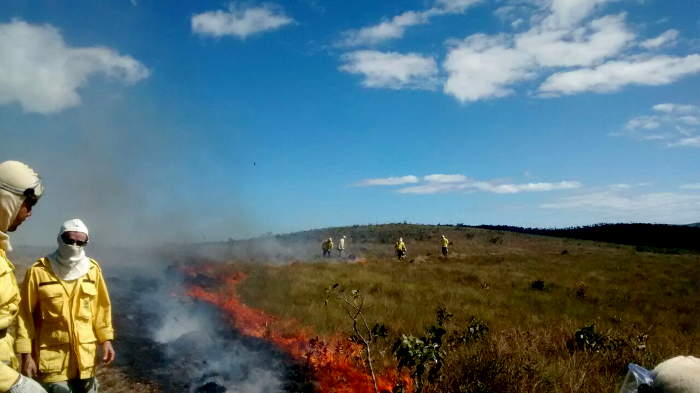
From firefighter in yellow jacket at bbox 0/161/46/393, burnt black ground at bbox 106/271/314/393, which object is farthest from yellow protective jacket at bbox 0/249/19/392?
burnt black ground at bbox 106/271/314/393

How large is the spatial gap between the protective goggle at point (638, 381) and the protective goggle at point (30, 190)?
3.75 m

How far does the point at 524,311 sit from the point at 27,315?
10972 millimetres

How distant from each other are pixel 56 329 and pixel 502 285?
15115mm

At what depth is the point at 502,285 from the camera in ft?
51.7

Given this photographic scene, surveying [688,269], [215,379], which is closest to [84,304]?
[215,379]

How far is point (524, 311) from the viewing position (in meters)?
11.1

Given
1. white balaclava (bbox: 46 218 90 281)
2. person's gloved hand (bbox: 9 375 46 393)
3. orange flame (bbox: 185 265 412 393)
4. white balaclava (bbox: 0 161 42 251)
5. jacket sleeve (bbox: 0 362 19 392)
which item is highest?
white balaclava (bbox: 0 161 42 251)

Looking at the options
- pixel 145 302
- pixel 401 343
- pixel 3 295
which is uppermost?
pixel 3 295

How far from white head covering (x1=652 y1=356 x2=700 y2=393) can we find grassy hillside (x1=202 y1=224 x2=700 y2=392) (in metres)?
2.96

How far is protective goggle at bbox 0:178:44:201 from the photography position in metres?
2.56

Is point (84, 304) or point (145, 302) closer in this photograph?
point (84, 304)

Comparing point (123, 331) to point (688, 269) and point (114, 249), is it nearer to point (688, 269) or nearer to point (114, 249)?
point (688, 269)

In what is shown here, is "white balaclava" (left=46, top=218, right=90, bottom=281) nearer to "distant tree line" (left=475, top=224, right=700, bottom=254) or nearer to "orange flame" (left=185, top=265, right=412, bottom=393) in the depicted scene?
"orange flame" (left=185, top=265, right=412, bottom=393)

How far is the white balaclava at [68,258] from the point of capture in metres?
3.56
